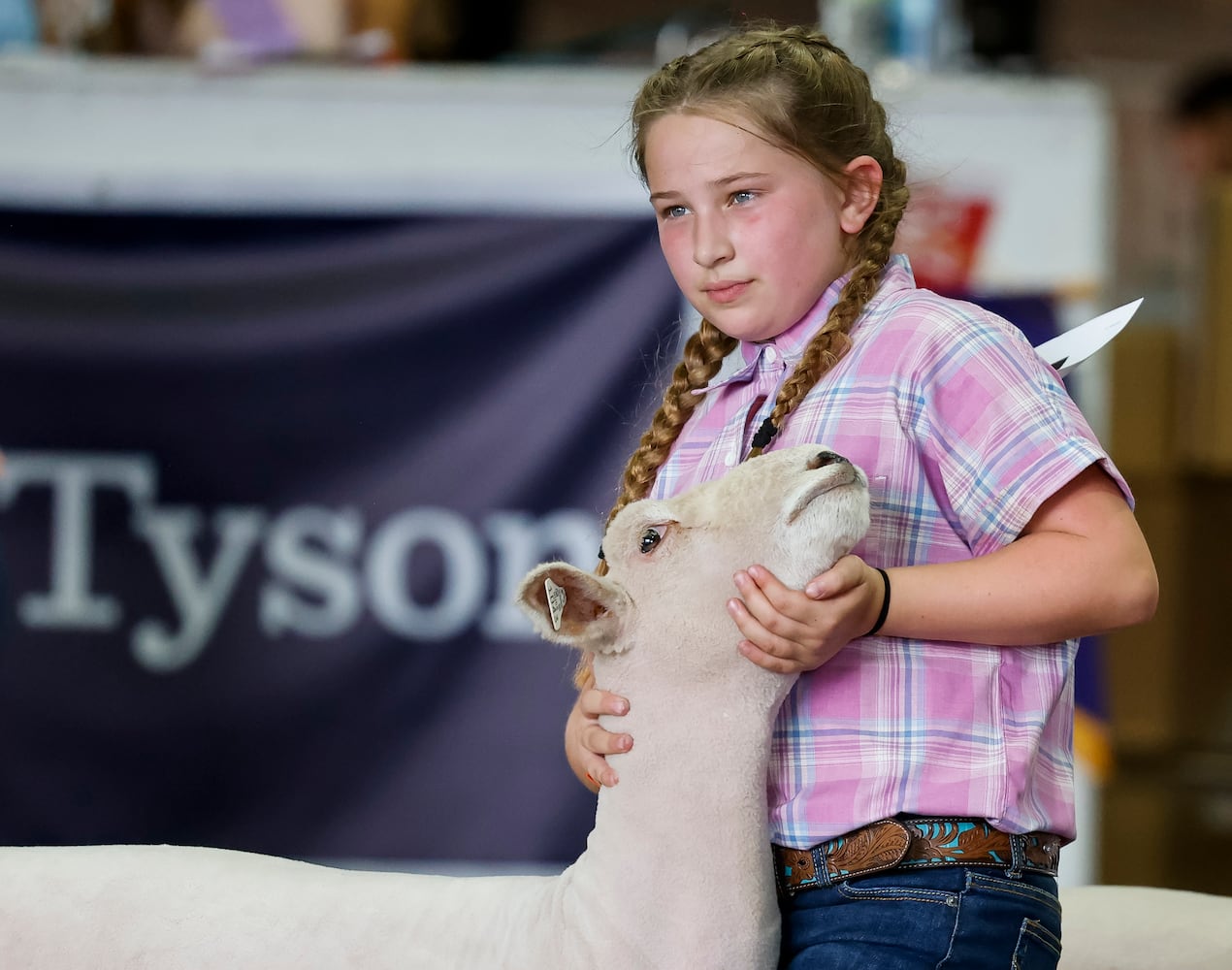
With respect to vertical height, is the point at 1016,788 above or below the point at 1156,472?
above

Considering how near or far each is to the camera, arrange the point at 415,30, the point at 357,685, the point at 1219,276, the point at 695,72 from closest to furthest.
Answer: the point at 695,72 → the point at 357,685 → the point at 415,30 → the point at 1219,276

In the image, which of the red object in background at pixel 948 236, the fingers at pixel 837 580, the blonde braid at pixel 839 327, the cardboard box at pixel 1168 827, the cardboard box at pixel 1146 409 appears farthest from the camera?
the cardboard box at pixel 1146 409

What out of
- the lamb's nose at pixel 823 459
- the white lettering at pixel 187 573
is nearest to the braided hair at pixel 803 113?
the lamb's nose at pixel 823 459

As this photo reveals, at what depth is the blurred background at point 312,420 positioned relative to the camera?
2.25 metres

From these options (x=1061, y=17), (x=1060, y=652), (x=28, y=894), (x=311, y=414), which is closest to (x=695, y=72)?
(x=1060, y=652)

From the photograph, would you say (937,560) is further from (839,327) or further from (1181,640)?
(1181,640)

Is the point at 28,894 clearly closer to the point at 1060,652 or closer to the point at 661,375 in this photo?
the point at 1060,652

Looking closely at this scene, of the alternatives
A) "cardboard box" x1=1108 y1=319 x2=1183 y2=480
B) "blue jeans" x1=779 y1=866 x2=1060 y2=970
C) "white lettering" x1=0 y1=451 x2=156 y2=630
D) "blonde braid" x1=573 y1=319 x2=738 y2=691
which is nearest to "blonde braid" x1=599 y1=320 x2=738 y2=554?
"blonde braid" x1=573 y1=319 x2=738 y2=691

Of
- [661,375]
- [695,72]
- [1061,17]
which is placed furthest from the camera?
[1061,17]

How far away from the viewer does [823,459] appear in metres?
0.90

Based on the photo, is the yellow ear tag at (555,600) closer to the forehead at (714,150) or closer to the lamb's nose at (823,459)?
the lamb's nose at (823,459)

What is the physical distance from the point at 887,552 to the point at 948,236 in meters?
1.34

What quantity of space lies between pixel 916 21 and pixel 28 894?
1.89 metres

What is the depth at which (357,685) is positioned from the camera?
2.26 m
